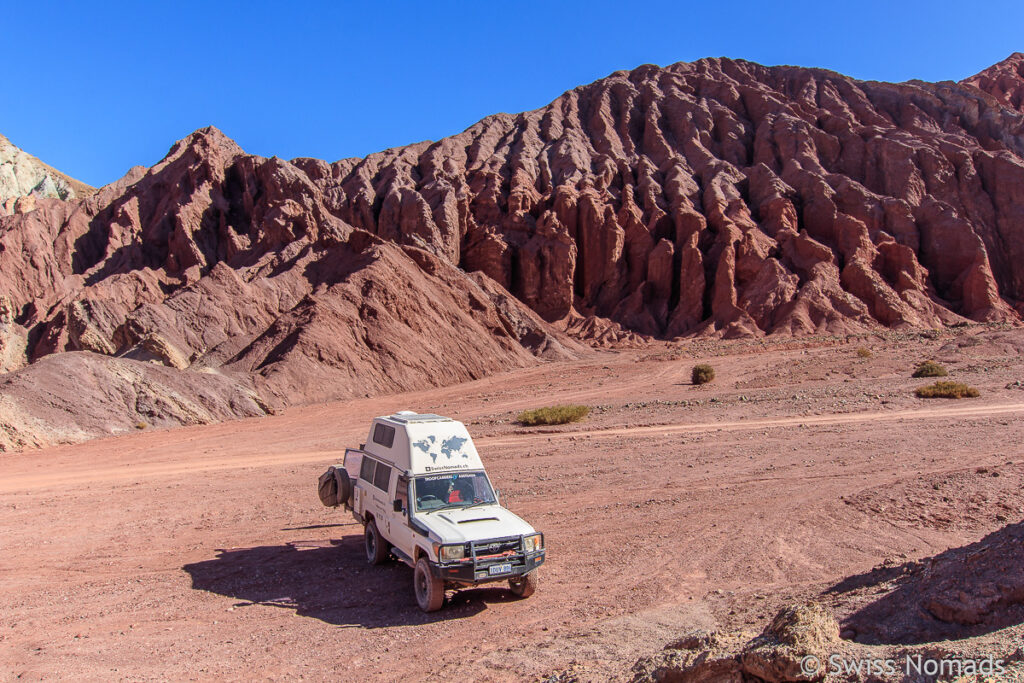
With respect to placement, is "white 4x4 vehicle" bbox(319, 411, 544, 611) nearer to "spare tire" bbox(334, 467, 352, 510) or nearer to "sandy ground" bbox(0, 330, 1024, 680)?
"spare tire" bbox(334, 467, 352, 510)

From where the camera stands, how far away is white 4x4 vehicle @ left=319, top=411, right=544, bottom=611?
315 inches

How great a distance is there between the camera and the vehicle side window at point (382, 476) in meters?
9.71

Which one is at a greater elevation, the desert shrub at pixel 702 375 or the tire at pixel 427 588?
the desert shrub at pixel 702 375

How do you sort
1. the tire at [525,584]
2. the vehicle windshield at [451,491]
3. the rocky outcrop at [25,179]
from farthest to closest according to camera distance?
the rocky outcrop at [25,179] → the vehicle windshield at [451,491] → the tire at [525,584]

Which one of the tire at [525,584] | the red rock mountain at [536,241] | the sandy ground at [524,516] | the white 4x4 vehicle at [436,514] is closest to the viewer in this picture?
the sandy ground at [524,516]

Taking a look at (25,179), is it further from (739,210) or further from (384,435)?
(384,435)

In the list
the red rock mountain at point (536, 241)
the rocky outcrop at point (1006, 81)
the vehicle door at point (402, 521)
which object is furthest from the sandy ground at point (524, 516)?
the rocky outcrop at point (1006, 81)

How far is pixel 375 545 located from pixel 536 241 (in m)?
56.3

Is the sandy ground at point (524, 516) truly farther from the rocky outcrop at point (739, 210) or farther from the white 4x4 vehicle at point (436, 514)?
the rocky outcrop at point (739, 210)

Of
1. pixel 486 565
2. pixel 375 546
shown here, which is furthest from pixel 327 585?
pixel 486 565

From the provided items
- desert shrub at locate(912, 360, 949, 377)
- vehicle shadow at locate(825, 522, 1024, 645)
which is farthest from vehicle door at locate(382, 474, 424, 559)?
desert shrub at locate(912, 360, 949, 377)

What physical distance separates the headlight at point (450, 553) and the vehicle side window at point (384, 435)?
7.70 feet

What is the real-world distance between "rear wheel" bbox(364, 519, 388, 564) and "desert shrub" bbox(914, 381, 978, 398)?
2189 centimetres

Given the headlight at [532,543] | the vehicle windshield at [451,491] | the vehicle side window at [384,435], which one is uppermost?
the vehicle side window at [384,435]
